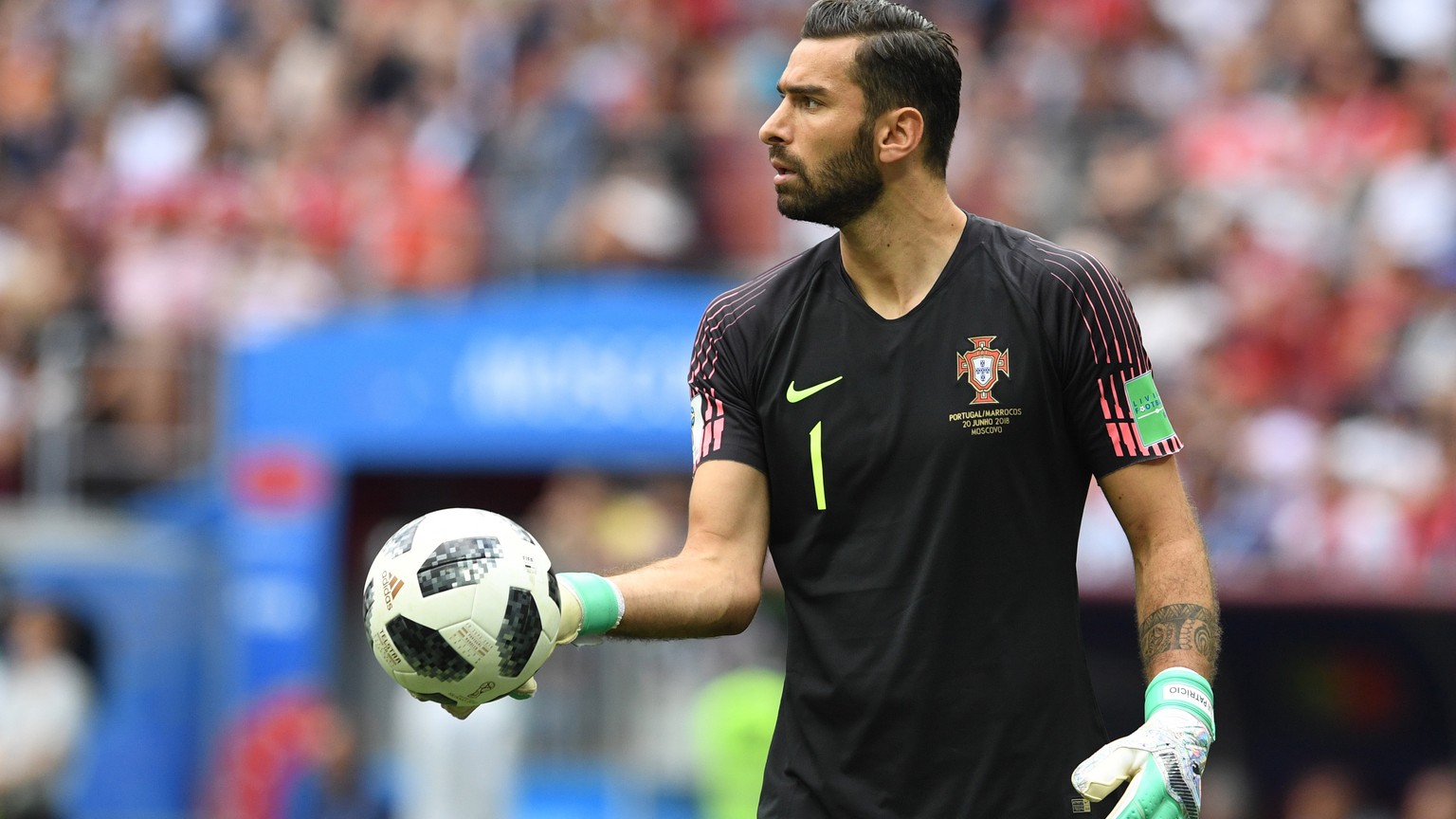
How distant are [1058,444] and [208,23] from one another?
15.4 metres

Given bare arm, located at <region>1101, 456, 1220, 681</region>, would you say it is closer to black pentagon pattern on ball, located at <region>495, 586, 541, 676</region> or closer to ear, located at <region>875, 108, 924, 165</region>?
ear, located at <region>875, 108, 924, 165</region>

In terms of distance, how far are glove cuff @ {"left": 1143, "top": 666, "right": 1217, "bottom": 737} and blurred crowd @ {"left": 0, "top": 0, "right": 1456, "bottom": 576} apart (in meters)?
6.74

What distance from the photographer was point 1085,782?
3900 millimetres

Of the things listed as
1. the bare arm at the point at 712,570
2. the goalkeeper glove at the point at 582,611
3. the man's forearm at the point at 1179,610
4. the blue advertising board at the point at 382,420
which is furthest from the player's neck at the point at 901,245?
the blue advertising board at the point at 382,420

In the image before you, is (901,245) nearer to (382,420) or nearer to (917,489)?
(917,489)

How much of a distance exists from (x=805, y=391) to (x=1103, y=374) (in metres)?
0.63

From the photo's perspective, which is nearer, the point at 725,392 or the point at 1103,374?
the point at 1103,374

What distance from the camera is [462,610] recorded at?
12.9 feet

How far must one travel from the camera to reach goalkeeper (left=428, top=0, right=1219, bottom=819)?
4.16 meters

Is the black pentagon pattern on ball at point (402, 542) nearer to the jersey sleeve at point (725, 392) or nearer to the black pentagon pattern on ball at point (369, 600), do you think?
the black pentagon pattern on ball at point (369, 600)

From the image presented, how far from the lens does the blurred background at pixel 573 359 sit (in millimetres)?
11555

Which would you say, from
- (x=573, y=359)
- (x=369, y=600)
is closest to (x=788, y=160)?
(x=369, y=600)

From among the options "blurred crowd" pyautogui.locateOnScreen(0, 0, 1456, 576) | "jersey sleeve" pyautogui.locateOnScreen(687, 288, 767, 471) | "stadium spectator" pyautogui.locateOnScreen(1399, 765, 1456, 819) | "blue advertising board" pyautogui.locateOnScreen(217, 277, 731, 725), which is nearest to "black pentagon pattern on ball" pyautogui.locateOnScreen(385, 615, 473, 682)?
"jersey sleeve" pyautogui.locateOnScreen(687, 288, 767, 471)

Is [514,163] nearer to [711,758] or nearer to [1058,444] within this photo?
[711,758]
